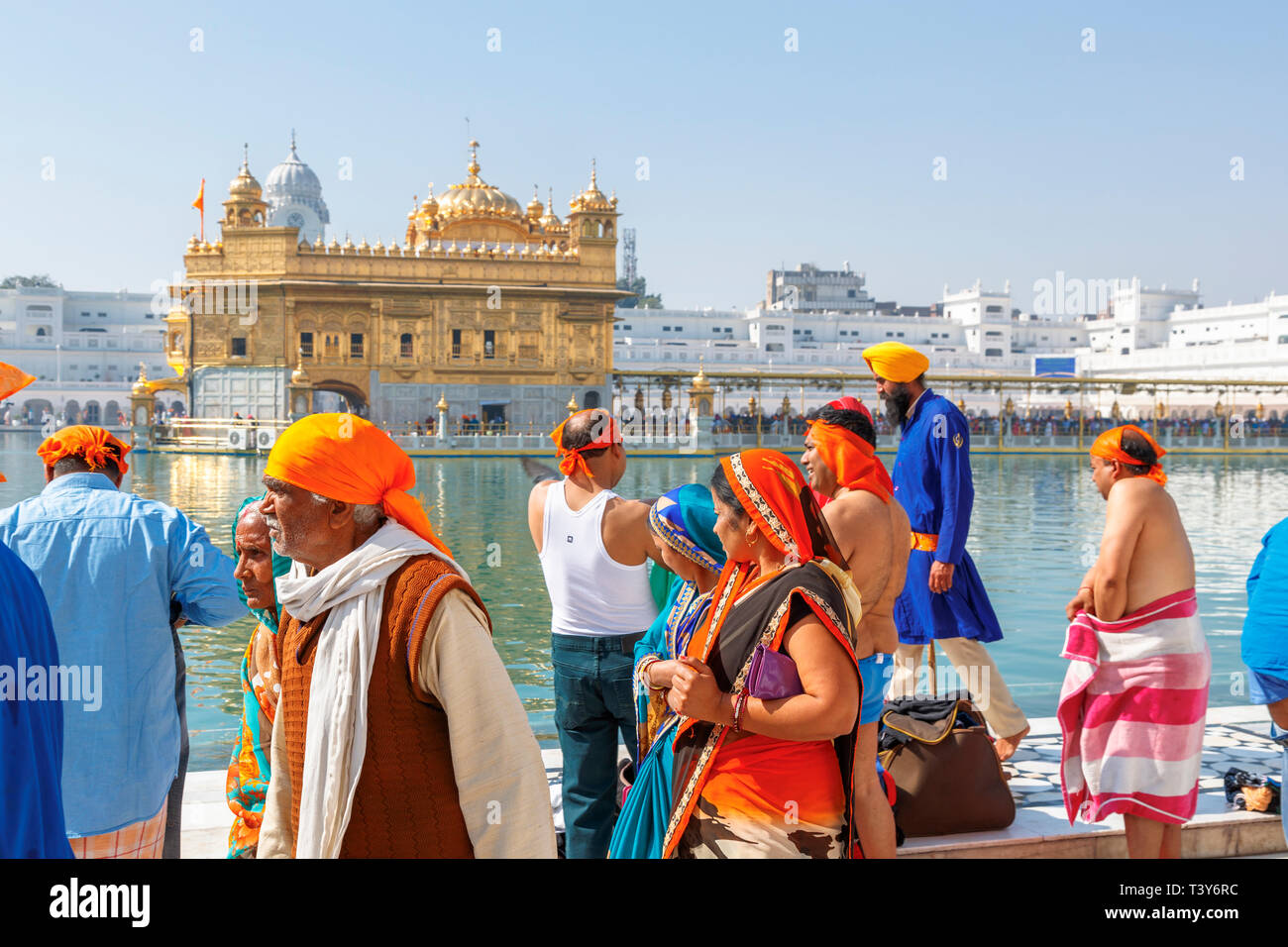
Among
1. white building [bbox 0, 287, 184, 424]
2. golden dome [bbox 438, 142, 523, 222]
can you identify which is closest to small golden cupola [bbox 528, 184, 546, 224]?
golden dome [bbox 438, 142, 523, 222]

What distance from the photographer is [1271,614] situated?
8.96 feet

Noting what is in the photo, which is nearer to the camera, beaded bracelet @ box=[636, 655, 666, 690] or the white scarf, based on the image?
the white scarf

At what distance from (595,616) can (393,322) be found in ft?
127

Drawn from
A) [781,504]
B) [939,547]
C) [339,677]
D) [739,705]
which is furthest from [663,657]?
[939,547]

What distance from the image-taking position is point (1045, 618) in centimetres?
970

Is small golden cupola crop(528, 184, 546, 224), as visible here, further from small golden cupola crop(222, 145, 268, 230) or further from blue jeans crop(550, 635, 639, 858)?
blue jeans crop(550, 635, 639, 858)

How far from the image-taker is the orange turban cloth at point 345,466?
2.08m

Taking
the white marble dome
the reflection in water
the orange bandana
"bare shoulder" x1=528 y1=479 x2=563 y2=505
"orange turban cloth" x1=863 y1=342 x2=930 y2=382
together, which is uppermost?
the white marble dome

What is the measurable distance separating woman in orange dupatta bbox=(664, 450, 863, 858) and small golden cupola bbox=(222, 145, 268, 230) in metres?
41.7

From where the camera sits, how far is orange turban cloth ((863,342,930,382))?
14.5ft
